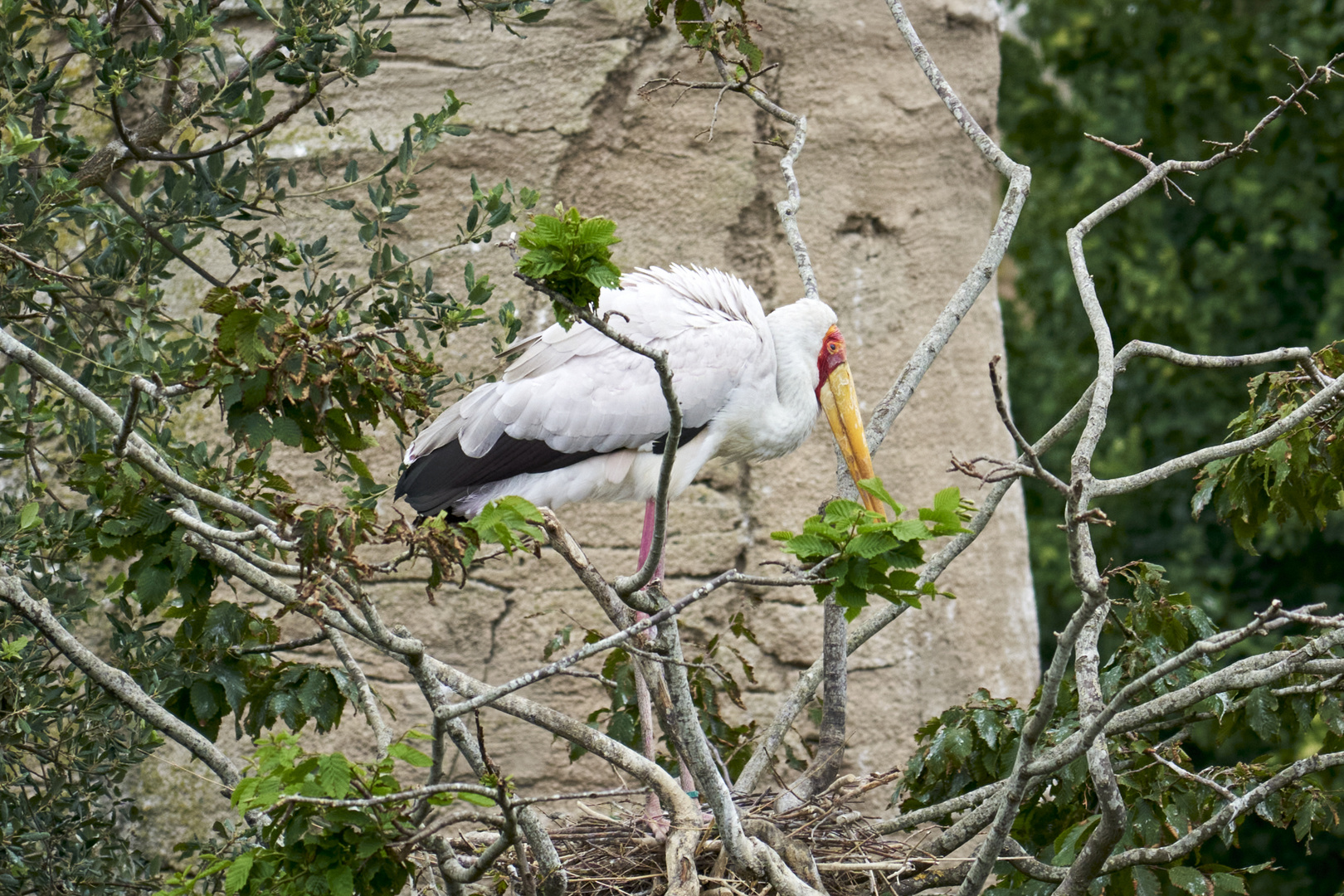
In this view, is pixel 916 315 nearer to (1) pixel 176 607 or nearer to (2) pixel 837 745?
(2) pixel 837 745

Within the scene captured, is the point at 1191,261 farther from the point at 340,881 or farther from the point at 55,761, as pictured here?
the point at 340,881

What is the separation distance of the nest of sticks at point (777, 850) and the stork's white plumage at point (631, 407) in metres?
0.73

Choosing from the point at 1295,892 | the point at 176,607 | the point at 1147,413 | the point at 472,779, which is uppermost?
the point at 176,607

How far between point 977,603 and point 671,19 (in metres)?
2.14

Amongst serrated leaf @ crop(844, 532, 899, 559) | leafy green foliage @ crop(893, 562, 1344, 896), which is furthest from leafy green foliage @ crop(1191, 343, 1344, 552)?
serrated leaf @ crop(844, 532, 899, 559)

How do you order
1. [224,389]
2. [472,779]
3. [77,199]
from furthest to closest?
[472,779], [77,199], [224,389]

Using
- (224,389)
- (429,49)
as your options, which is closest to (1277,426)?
(224,389)

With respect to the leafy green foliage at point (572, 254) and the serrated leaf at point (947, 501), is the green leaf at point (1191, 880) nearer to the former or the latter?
the serrated leaf at point (947, 501)

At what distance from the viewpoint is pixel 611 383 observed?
3.08 metres

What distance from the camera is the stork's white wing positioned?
3020mm

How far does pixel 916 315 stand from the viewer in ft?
14.7

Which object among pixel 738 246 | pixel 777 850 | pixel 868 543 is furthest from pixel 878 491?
pixel 738 246

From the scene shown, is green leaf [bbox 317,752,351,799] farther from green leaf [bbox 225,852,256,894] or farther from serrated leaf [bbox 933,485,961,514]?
serrated leaf [bbox 933,485,961,514]

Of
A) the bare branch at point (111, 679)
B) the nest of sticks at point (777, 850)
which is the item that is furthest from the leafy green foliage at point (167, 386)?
the nest of sticks at point (777, 850)
